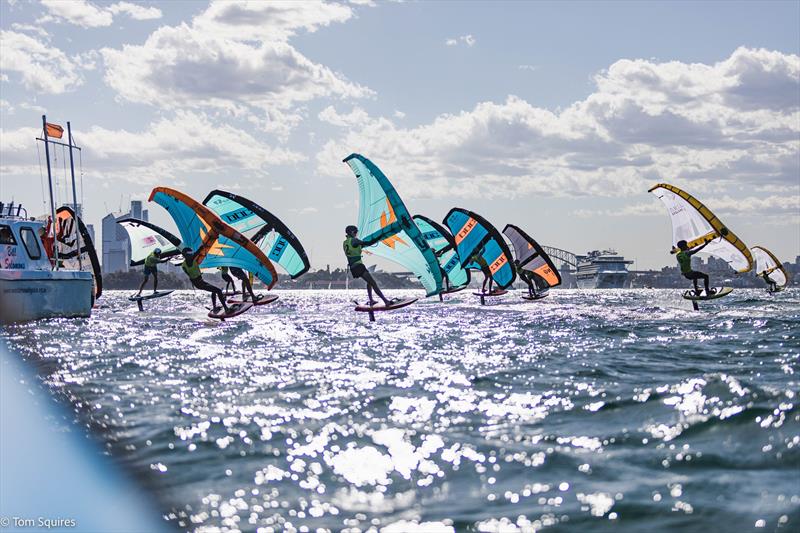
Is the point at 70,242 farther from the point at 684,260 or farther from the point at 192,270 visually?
the point at 684,260

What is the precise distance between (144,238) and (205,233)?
13908mm

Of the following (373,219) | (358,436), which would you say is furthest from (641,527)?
(373,219)

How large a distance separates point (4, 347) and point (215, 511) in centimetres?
1498

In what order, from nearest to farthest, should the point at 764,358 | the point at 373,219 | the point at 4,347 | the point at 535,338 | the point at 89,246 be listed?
1. the point at 764,358
2. the point at 4,347
3. the point at 535,338
4. the point at 373,219
5. the point at 89,246

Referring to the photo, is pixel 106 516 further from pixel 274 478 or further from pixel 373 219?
pixel 373 219

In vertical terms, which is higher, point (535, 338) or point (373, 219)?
point (373, 219)

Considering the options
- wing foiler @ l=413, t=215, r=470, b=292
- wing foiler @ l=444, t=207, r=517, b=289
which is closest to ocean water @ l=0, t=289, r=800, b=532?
wing foiler @ l=444, t=207, r=517, b=289

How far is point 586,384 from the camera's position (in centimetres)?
1209

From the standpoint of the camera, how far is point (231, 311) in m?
31.2

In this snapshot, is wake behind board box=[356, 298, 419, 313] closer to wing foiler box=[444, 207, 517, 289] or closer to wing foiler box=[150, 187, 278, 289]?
wing foiler box=[150, 187, 278, 289]

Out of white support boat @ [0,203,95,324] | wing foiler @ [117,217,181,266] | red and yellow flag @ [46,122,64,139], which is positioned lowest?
white support boat @ [0,203,95,324]

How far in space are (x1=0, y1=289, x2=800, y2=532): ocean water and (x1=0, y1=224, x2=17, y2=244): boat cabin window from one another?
41.7ft

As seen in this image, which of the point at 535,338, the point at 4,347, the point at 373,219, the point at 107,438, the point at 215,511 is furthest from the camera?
the point at 373,219

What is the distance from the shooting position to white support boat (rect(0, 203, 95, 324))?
25.2 meters
